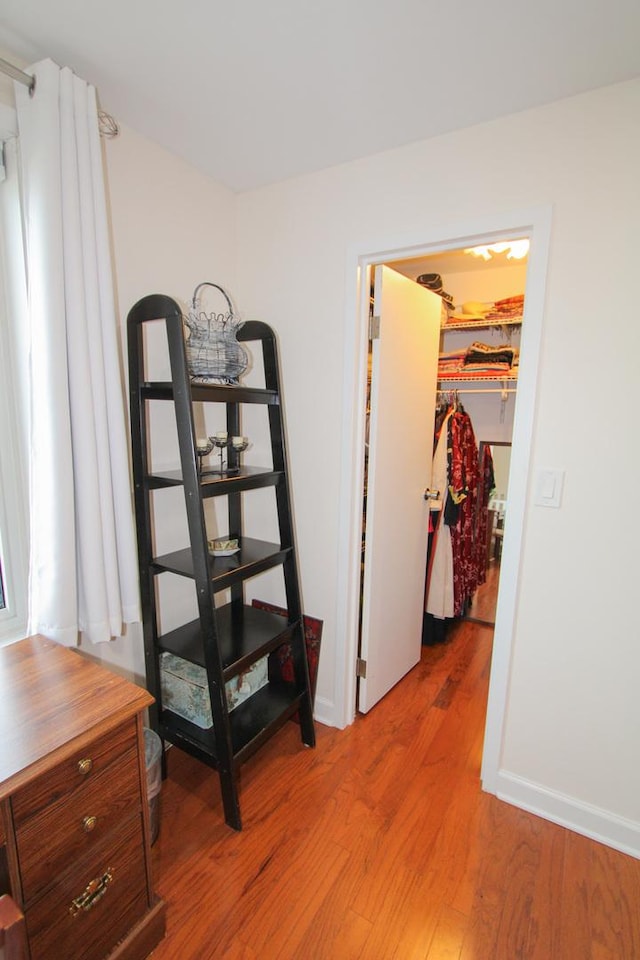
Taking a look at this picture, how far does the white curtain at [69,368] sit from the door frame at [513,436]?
87 cm

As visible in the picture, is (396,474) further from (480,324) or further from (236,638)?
(480,324)

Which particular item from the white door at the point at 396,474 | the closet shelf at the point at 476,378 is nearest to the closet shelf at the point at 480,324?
the closet shelf at the point at 476,378

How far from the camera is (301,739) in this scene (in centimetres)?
191

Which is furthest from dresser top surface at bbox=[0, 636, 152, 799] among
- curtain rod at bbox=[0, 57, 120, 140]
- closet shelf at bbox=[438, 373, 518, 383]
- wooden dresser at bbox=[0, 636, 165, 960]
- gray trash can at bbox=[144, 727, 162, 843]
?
closet shelf at bbox=[438, 373, 518, 383]

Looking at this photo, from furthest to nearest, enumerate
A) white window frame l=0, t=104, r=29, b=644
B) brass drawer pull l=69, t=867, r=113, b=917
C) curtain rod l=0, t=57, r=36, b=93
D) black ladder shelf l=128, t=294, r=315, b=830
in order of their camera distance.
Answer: black ladder shelf l=128, t=294, r=315, b=830 < white window frame l=0, t=104, r=29, b=644 < curtain rod l=0, t=57, r=36, b=93 < brass drawer pull l=69, t=867, r=113, b=917

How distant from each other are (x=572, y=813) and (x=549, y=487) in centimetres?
114

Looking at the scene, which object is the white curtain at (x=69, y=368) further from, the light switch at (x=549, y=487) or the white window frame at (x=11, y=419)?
the light switch at (x=549, y=487)

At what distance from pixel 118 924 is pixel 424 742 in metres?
1.27

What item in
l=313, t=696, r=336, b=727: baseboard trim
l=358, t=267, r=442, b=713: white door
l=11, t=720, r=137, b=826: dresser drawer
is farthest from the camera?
l=313, t=696, r=336, b=727: baseboard trim

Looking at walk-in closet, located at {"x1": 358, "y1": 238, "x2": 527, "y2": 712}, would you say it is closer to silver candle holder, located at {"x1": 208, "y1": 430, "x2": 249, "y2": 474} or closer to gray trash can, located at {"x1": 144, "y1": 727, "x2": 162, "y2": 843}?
silver candle holder, located at {"x1": 208, "y1": 430, "x2": 249, "y2": 474}

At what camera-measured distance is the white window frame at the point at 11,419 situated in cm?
124

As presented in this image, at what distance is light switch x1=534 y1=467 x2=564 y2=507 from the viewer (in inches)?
55.9

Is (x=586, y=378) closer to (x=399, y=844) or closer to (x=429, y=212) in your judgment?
(x=429, y=212)

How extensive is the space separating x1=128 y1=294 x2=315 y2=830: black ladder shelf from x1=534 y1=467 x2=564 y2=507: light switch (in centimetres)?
91
